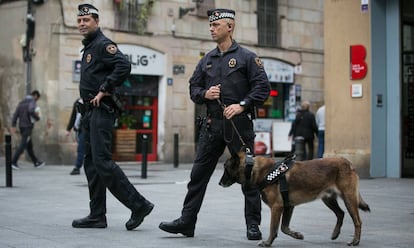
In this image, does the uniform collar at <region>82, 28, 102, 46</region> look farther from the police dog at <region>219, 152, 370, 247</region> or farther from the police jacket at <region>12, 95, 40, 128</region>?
the police jacket at <region>12, 95, 40, 128</region>

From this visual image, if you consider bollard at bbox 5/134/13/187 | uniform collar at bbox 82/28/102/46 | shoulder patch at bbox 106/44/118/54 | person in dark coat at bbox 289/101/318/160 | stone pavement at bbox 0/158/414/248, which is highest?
uniform collar at bbox 82/28/102/46

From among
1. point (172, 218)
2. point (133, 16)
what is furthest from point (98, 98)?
point (133, 16)

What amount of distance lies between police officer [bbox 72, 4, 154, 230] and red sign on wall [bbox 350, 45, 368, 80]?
8.06 m

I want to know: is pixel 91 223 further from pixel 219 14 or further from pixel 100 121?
pixel 219 14

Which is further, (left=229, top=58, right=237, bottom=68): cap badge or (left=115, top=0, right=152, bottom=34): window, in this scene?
(left=115, top=0, right=152, bottom=34): window

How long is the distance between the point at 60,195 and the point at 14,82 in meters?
11.3

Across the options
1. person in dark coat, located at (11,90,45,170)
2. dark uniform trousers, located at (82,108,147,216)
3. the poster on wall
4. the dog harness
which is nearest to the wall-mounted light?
the poster on wall

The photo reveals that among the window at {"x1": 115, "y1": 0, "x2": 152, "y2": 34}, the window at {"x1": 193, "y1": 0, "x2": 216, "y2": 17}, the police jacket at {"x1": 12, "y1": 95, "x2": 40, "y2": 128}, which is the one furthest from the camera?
Answer: the window at {"x1": 193, "y1": 0, "x2": 216, "y2": 17}

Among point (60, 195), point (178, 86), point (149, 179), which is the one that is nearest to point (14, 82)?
point (178, 86)

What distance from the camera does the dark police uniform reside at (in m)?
6.88

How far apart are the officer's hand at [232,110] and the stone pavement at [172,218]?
3.79 ft

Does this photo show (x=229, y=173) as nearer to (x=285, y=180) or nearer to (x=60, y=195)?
(x=285, y=180)

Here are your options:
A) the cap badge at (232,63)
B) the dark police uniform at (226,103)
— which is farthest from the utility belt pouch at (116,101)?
the cap badge at (232,63)

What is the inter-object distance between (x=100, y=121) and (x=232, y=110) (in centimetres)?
155
